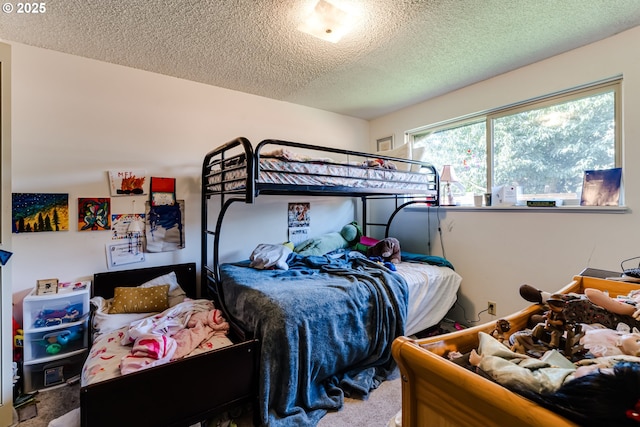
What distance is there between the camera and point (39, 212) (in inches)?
78.2

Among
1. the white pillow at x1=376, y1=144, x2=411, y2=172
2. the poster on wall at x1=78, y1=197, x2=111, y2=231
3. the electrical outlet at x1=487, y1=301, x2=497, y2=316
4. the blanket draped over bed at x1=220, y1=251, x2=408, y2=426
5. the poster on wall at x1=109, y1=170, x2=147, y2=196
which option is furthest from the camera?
the white pillow at x1=376, y1=144, x2=411, y2=172

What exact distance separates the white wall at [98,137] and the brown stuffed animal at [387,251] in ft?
4.15

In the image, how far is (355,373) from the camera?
6.19 feet

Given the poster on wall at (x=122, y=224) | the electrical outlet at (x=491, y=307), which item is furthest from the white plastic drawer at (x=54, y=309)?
the electrical outlet at (x=491, y=307)

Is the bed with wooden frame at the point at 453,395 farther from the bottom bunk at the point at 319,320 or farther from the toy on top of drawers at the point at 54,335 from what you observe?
the toy on top of drawers at the point at 54,335

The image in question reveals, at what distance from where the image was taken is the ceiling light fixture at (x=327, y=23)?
160 cm

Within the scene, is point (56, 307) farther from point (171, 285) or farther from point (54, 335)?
point (171, 285)

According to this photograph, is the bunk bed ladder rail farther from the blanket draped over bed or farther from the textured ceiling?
the textured ceiling

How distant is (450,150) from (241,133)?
7.42 ft

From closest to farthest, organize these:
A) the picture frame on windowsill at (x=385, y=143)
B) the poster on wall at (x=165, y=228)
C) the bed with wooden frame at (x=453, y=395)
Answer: the bed with wooden frame at (x=453, y=395) → the poster on wall at (x=165, y=228) → the picture frame on windowsill at (x=385, y=143)

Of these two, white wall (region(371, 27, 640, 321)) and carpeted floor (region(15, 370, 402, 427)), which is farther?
white wall (region(371, 27, 640, 321))

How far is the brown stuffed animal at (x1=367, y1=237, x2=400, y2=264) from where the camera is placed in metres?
2.75

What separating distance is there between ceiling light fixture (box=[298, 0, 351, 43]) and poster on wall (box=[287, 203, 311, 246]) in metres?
1.74

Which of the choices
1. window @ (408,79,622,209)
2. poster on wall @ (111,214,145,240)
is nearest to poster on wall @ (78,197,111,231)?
poster on wall @ (111,214,145,240)
